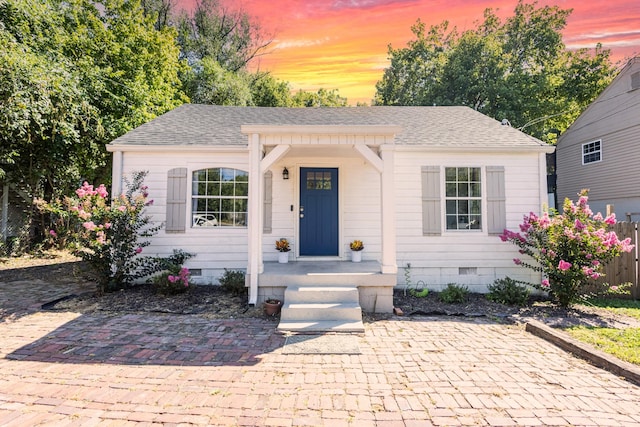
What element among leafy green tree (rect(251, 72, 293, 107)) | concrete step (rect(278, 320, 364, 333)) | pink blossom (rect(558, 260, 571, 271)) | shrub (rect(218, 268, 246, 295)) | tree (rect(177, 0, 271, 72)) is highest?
tree (rect(177, 0, 271, 72))

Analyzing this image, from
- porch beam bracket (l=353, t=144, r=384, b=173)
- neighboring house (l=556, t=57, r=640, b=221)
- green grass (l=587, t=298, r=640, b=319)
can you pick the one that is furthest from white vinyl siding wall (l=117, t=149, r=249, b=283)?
neighboring house (l=556, t=57, r=640, b=221)

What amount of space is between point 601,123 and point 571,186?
2.76m

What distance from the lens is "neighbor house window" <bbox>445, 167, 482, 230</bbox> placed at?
22.2 ft

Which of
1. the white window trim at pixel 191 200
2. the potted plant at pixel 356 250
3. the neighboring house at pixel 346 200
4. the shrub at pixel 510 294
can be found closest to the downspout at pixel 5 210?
the neighboring house at pixel 346 200

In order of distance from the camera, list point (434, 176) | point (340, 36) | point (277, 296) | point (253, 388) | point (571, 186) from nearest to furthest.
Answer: point (253, 388)
point (277, 296)
point (434, 176)
point (340, 36)
point (571, 186)

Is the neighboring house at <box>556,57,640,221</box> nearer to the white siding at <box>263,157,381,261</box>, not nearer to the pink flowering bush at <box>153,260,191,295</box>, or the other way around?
the white siding at <box>263,157,381,261</box>

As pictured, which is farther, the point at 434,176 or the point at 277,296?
the point at 434,176

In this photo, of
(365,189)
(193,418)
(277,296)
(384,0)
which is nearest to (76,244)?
(277,296)

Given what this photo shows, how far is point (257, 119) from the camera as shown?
8172mm

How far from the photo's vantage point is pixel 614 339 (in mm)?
4043

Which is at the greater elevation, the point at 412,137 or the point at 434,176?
the point at 412,137

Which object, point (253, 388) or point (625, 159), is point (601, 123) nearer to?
point (625, 159)

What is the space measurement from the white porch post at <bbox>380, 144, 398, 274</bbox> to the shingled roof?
118cm

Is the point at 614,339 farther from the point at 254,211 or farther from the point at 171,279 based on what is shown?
the point at 171,279
